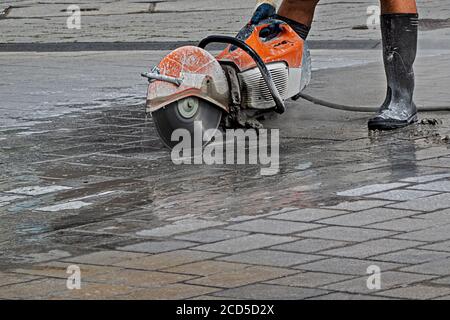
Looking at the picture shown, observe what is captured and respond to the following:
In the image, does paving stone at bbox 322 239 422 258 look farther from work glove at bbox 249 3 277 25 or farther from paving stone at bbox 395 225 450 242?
work glove at bbox 249 3 277 25

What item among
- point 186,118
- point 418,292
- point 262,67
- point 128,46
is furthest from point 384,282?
point 128,46

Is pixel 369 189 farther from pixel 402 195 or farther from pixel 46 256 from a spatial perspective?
pixel 46 256

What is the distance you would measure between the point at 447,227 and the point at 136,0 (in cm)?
1241

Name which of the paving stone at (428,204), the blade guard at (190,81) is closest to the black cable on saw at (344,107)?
the blade guard at (190,81)

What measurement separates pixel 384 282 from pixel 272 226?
95 cm

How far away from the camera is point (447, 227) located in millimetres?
5199

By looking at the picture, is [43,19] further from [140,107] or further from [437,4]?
[140,107]

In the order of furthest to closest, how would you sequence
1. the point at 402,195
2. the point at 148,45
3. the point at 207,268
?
the point at 148,45, the point at 402,195, the point at 207,268

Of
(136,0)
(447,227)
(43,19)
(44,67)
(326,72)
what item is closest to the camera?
(447,227)

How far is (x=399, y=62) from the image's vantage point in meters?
7.64

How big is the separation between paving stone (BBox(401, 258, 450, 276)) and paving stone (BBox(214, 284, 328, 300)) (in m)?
0.42

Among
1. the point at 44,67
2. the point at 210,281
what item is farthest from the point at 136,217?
the point at 44,67

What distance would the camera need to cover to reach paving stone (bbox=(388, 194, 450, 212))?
18.2ft

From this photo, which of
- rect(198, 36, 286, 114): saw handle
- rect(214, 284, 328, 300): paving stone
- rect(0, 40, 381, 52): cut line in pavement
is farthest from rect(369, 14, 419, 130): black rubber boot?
rect(0, 40, 381, 52): cut line in pavement
